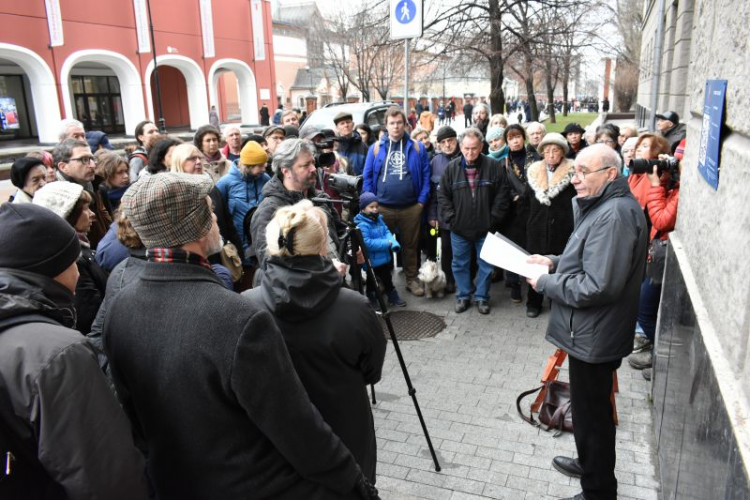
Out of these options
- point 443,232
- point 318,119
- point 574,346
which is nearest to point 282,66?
point 318,119

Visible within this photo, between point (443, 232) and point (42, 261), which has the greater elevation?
point (42, 261)

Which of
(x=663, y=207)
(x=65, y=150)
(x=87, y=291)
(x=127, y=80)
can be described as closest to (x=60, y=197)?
(x=87, y=291)

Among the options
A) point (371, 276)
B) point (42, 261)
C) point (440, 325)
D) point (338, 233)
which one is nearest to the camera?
point (42, 261)

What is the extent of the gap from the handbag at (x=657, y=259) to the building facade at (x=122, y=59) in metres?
21.8

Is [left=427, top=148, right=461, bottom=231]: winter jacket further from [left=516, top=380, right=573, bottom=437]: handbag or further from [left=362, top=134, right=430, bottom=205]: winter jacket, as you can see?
[left=516, top=380, right=573, bottom=437]: handbag

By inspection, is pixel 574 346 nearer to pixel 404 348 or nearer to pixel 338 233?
pixel 338 233

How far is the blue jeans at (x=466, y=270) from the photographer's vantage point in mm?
6055

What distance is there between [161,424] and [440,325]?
166 inches

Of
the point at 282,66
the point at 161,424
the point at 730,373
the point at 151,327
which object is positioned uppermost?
the point at 282,66

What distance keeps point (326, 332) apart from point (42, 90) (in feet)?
75.5

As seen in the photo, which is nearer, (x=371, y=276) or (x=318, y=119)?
(x=371, y=276)

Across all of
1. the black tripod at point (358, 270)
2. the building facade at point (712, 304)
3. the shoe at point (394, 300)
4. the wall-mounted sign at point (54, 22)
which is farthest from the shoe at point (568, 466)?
the wall-mounted sign at point (54, 22)

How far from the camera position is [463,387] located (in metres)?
4.43

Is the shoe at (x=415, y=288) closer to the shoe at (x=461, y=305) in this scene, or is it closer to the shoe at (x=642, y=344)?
the shoe at (x=461, y=305)
